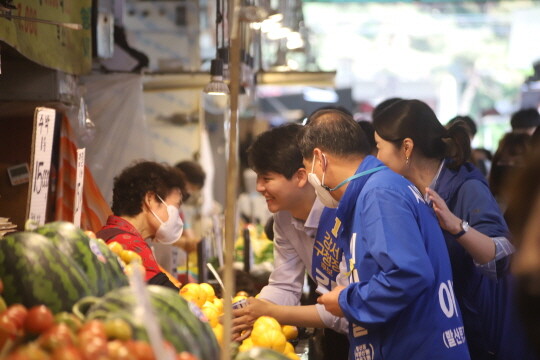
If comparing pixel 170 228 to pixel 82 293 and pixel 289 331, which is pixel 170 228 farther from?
pixel 82 293

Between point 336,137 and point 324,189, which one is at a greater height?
point 336,137

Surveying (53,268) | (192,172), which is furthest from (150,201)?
(192,172)

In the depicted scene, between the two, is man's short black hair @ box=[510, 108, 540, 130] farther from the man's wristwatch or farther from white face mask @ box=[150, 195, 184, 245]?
white face mask @ box=[150, 195, 184, 245]

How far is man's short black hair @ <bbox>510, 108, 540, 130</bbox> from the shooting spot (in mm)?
7547

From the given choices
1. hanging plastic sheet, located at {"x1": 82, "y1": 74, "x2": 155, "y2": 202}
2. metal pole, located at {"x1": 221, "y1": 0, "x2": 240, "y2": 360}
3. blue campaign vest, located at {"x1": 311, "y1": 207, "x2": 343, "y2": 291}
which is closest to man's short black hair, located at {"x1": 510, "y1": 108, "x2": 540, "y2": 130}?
hanging plastic sheet, located at {"x1": 82, "y1": 74, "x2": 155, "y2": 202}

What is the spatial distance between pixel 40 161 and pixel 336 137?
144 centimetres

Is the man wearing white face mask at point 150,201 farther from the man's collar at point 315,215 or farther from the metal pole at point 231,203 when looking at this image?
the metal pole at point 231,203

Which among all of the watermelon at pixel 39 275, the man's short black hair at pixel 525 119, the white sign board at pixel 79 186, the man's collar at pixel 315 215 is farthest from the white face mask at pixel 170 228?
the man's short black hair at pixel 525 119

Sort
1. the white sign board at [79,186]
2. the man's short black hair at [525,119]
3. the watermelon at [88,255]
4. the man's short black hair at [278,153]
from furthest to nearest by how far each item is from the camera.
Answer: the man's short black hair at [525,119] → the man's short black hair at [278,153] → the white sign board at [79,186] → the watermelon at [88,255]

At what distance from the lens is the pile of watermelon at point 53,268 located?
2270 millimetres

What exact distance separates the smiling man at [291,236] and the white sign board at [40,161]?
1109 millimetres

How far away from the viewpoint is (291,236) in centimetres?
450

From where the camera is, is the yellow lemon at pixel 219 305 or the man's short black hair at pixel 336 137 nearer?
the man's short black hair at pixel 336 137

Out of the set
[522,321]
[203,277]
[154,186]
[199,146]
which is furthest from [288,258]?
[199,146]
